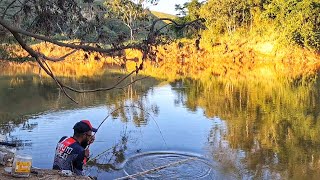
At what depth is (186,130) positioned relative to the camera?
38.8ft

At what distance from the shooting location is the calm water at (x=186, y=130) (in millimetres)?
8484

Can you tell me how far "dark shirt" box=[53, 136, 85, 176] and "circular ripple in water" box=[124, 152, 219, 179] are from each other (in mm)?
2299

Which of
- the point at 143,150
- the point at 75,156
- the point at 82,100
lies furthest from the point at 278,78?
the point at 75,156

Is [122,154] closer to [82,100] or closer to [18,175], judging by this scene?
[18,175]

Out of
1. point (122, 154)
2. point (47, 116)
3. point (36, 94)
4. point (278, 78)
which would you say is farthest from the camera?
point (278, 78)

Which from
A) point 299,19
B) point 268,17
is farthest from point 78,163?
point 268,17

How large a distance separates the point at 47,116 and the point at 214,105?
6189 mm

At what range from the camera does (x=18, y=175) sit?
5.25m

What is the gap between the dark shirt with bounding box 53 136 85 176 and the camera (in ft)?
17.6

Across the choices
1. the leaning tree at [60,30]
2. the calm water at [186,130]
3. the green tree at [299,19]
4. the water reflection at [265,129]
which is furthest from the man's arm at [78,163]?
the green tree at [299,19]

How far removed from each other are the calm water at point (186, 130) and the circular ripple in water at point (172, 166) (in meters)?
0.02

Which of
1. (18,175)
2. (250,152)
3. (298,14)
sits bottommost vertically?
(250,152)

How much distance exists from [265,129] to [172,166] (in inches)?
172

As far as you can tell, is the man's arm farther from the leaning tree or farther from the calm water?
the calm water
